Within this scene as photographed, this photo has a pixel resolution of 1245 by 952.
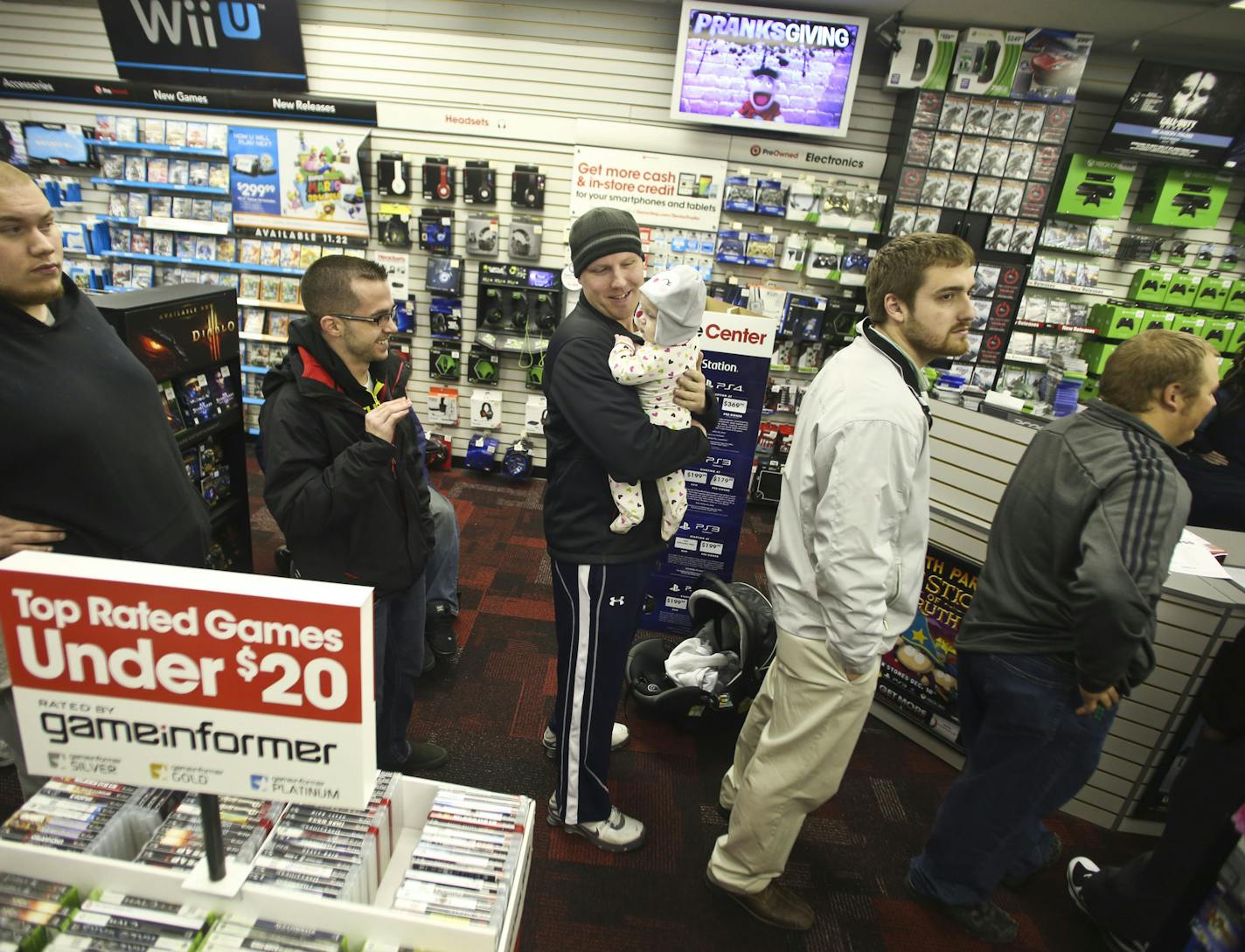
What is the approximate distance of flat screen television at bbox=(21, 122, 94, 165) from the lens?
4957mm

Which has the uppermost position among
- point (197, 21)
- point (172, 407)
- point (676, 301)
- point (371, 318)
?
point (197, 21)

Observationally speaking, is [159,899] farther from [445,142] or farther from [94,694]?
[445,142]

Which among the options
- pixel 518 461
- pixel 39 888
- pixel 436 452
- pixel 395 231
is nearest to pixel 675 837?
pixel 39 888

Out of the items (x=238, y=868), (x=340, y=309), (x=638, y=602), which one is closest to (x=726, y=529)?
(x=638, y=602)

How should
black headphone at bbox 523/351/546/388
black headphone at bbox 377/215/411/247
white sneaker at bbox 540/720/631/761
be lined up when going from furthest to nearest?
black headphone at bbox 523/351/546/388
black headphone at bbox 377/215/411/247
white sneaker at bbox 540/720/631/761

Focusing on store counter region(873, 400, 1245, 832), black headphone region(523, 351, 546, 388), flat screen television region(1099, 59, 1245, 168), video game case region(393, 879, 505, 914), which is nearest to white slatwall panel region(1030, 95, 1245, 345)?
flat screen television region(1099, 59, 1245, 168)

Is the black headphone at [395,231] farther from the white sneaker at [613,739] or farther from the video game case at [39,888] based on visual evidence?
the video game case at [39,888]

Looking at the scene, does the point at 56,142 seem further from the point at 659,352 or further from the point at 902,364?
the point at 902,364

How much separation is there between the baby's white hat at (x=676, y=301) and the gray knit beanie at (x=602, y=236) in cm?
13

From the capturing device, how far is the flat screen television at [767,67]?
13.8 ft

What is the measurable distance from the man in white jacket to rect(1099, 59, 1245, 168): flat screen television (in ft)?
13.9

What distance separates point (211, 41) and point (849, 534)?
5692mm

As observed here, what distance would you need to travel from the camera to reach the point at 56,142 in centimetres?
497

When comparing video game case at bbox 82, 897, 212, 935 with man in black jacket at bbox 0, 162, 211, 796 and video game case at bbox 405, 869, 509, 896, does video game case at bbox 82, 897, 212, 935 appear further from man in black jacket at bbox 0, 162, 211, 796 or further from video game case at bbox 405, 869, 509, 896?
man in black jacket at bbox 0, 162, 211, 796
